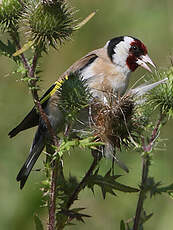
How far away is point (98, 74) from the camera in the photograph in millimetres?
4121

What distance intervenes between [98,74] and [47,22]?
114 cm

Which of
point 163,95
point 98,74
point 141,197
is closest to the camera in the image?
point 141,197

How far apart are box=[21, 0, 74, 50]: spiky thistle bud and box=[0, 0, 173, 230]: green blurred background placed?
3.66ft

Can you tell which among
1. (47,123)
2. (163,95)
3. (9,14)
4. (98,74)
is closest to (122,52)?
(98,74)

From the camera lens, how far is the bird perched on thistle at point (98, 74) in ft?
12.7

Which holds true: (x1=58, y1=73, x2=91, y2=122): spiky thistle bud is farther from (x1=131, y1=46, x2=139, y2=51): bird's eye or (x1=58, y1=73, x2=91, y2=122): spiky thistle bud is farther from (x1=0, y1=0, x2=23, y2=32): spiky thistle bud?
(x1=131, y1=46, x2=139, y2=51): bird's eye

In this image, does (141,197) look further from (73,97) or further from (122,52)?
(122,52)

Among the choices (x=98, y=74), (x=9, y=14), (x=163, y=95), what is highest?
(x=9, y=14)

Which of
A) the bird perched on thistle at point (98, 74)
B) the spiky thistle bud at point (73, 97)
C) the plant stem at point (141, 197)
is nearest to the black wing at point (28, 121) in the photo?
the bird perched on thistle at point (98, 74)

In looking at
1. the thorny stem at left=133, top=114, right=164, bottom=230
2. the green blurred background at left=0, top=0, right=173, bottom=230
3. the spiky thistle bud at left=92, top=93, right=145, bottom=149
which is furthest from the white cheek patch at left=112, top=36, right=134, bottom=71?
the spiky thistle bud at left=92, top=93, right=145, bottom=149

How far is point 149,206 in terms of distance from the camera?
16.3ft

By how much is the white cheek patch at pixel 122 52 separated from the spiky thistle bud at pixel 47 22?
4.19 feet

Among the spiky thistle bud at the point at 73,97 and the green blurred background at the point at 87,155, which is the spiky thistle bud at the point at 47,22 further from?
the green blurred background at the point at 87,155

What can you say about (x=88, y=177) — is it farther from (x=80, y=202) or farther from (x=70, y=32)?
(x=80, y=202)
